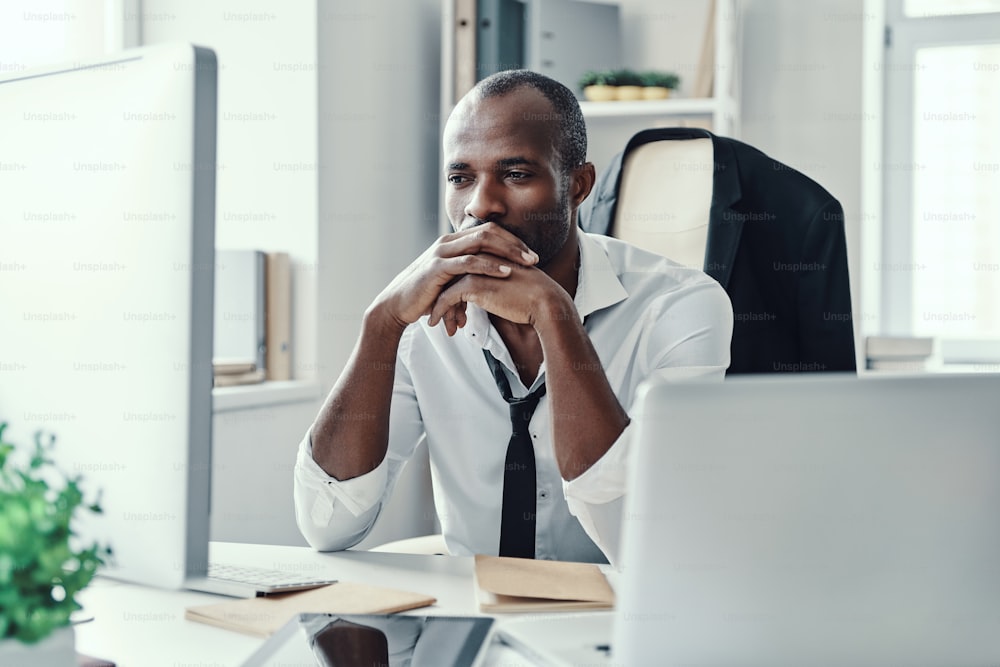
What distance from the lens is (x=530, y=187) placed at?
60.0 inches

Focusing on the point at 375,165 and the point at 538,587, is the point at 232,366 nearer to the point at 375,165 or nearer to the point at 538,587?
the point at 375,165

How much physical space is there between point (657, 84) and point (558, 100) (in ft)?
4.04

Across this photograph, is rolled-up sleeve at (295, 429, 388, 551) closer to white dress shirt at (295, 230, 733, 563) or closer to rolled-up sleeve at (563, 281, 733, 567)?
white dress shirt at (295, 230, 733, 563)

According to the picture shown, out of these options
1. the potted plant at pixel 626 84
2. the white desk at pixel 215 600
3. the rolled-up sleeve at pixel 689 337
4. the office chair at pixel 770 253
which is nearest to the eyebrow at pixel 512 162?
the rolled-up sleeve at pixel 689 337

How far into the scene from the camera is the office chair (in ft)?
5.77

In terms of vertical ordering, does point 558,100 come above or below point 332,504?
above

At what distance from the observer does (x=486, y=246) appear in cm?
138

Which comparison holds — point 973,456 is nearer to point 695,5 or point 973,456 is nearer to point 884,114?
point 695,5

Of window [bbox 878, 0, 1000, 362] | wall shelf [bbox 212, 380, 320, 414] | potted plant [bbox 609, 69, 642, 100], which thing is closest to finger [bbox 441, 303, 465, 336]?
wall shelf [bbox 212, 380, 320, 414]

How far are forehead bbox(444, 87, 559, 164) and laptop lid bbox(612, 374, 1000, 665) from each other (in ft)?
3.11

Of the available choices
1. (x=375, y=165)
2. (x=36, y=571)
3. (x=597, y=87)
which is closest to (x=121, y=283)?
(x=36, y=571)

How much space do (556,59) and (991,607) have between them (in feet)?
7.67

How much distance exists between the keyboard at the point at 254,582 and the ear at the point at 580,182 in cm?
83

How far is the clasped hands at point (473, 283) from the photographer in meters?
1.34
